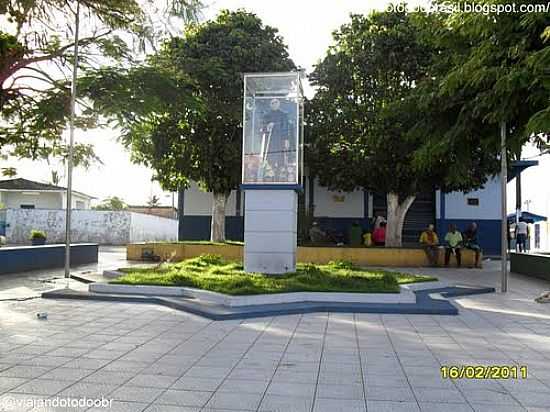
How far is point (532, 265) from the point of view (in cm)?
1547

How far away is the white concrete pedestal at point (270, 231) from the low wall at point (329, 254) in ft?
19.8

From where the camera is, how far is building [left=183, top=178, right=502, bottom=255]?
25.4 metres

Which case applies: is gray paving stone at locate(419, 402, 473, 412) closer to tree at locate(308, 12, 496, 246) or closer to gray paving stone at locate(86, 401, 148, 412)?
gray paving stone at locate(86, 401, 148, 412)

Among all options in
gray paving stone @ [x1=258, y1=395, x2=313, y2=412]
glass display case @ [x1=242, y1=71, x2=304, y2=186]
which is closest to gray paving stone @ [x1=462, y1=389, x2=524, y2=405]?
gray paving stone @ [x1=258, y1=395, x2=313, y2=412]

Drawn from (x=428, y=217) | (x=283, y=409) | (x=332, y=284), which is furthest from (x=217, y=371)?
(x=428, y=217)

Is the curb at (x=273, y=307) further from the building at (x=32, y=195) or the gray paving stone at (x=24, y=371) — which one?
the building at (x=32, y=195)

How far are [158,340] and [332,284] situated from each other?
4443mm

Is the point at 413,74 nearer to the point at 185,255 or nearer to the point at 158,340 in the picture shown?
the point at 185,255

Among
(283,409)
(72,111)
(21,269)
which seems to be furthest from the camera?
(21,269)

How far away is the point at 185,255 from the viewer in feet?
62.7

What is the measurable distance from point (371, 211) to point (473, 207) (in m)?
4.86

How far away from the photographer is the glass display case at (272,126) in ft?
42.2

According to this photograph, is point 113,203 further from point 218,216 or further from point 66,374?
point 66,374
